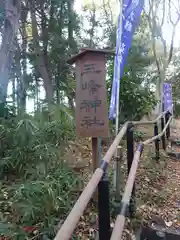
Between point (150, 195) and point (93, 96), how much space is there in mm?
1436

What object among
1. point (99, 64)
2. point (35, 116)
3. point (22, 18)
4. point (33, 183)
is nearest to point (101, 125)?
point (99, 64)

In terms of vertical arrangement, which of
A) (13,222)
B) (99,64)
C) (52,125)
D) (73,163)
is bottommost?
(13,222)

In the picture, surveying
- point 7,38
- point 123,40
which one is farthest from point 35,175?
point 7,38

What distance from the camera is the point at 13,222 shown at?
1.97m

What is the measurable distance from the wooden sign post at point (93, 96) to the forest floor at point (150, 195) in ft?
2.55

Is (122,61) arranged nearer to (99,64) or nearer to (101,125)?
(99,64)

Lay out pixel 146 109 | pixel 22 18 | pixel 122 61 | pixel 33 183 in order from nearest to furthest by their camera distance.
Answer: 1. pixel 33 183
2. pixel 122 61
3. pixel 146 109
4. pixel 22 18

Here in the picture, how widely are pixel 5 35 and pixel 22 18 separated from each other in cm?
439

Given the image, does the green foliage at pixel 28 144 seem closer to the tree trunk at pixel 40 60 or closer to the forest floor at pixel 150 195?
the forest floor at pixel 150 195

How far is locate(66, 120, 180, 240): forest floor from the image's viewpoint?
208cm

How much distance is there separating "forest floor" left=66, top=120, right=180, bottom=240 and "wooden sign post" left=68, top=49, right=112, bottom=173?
0.78 metres

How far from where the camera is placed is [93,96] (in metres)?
2.30

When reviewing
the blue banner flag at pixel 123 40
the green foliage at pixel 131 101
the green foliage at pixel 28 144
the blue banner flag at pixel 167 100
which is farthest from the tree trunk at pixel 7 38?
the blue banner flag at pixel 167 100

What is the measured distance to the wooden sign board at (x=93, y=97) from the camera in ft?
7.51
